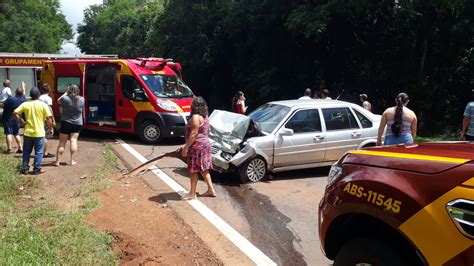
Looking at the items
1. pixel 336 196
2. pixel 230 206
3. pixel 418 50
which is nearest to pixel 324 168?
pixel 230 206

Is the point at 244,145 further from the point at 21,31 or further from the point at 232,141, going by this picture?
the point at 21,31

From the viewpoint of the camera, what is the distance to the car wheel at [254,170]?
8.33 m

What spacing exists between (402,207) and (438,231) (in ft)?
0.87

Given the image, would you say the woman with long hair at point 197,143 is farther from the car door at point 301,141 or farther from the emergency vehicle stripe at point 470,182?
the emergency vehicle stripe at point 470,182

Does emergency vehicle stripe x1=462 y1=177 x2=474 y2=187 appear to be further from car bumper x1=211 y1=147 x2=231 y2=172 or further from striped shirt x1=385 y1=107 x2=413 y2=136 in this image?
car bumper x1=211 y1=147 x2=231 y2=172

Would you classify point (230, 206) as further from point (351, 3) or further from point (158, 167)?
point (351, 3)

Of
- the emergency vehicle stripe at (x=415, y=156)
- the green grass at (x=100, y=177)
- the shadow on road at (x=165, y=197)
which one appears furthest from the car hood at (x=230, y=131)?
the emergency vehicle stripe at (x=415, y=156)

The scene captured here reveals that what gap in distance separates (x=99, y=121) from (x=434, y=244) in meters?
12.4

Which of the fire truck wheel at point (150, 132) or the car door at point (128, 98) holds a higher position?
the car door at point (128, 98)

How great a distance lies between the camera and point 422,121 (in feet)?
65.0

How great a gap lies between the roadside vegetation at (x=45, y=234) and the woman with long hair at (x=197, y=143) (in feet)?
4.93

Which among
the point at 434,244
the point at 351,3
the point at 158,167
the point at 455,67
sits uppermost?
the point at 351,3

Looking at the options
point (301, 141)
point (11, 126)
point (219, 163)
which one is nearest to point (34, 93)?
point (11, 126)

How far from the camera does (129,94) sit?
13.1 meters
